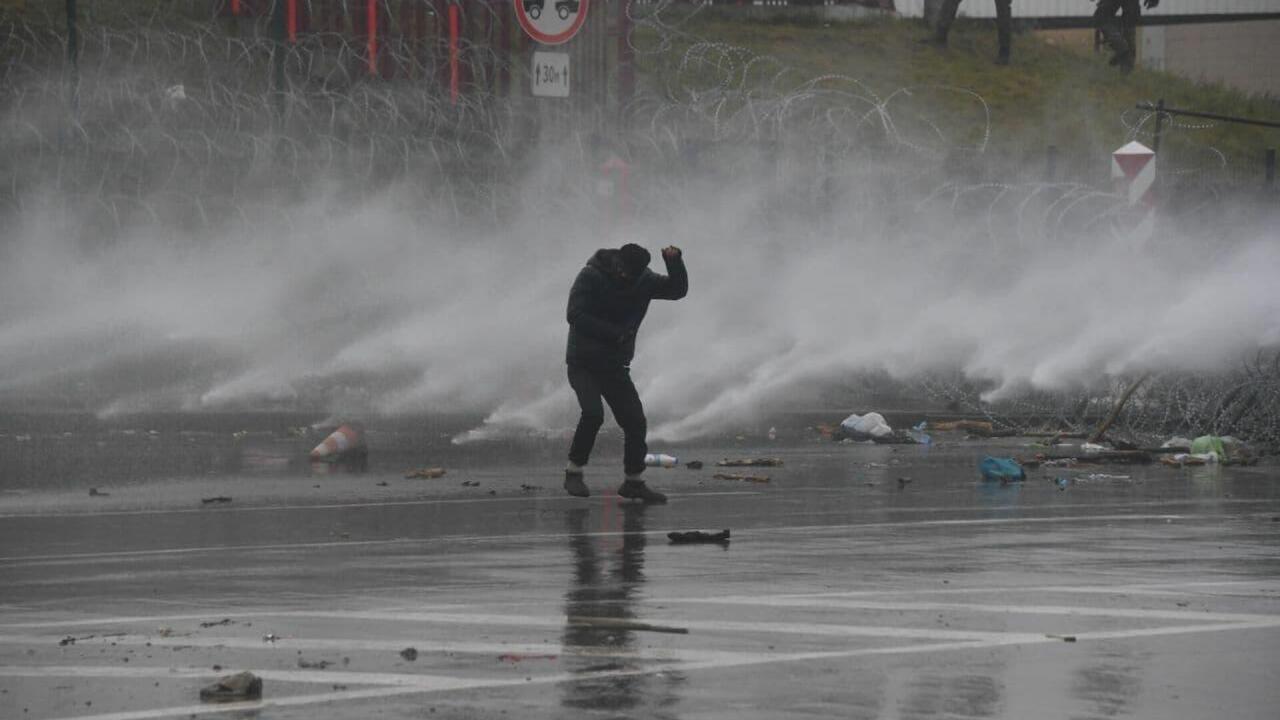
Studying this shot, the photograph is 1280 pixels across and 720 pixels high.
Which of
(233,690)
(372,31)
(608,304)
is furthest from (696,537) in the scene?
(372,31)

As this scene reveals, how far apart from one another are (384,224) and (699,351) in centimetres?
990

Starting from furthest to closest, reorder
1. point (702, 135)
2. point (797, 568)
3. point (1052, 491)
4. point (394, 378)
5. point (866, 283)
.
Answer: point (702, 135) → point (866, 283) → point (394, 378) → point (1052, 491) → point (797, 568)

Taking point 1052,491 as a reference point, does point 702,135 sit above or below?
above

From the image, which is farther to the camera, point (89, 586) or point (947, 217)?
point (947, 217)

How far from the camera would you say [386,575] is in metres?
11.1

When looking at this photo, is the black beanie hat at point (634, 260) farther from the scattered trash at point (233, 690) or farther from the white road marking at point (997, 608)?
the scattered trash at point (233, 690)

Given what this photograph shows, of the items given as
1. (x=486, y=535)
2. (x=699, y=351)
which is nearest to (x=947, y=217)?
(x=699, y=351)

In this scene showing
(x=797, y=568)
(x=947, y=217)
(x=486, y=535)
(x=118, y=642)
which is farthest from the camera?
(x=947, y=217)

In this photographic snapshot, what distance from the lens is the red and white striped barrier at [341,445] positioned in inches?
734

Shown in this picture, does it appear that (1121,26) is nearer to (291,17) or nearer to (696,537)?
(291,17)

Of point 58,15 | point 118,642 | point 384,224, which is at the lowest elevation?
point 118,642

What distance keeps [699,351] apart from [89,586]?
55.7 ft

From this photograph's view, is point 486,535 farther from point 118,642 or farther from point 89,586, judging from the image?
point 118,642

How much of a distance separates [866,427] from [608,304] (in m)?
6.93
